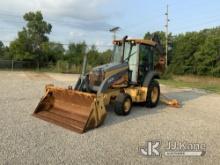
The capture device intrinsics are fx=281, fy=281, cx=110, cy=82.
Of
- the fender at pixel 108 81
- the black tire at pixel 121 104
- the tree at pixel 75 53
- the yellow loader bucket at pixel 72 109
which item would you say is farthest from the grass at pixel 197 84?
the tree at pixel 75 53

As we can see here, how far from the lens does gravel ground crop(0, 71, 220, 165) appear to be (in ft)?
16.0

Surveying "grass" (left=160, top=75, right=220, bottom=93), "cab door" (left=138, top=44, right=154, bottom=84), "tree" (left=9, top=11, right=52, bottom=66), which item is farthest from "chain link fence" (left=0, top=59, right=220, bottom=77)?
"cab door" (left=138, top=44, right=154, bottom=84)

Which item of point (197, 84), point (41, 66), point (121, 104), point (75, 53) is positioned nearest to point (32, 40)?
point (41, 66)

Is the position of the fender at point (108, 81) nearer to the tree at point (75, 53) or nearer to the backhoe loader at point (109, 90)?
the backhoe loader at point (109, 90)

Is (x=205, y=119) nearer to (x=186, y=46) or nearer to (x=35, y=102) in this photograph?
(x=35, y=102)

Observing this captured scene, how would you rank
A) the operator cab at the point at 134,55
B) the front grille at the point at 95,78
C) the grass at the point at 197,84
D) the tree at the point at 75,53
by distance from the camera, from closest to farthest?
the front grille at the point at 95,78 → the operator cab at the point at 134,55 → the grass at the point at 197,84 → the tree at the point at 75,53

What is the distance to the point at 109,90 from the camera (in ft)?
26.8

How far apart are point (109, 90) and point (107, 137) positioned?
91.4 inches

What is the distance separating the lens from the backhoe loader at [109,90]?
6777 millimetres

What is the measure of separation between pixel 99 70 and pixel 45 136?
2892mm

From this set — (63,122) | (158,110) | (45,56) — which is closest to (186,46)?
(45,56)

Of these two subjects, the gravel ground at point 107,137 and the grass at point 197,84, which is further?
the grass at point 197,84

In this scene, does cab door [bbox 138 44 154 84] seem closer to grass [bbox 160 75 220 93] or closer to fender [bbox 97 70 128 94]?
fender [bbox 97 70 128 94]

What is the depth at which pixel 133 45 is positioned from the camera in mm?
9086
